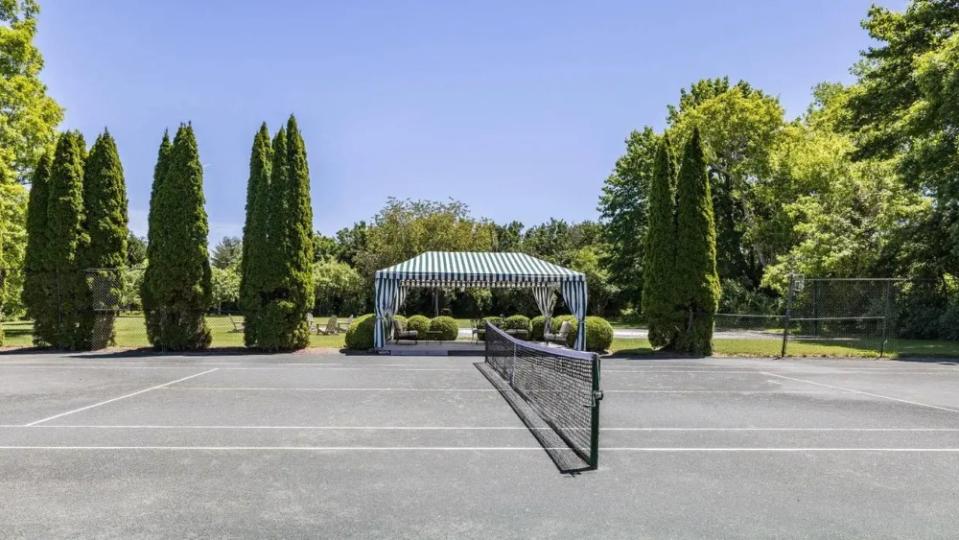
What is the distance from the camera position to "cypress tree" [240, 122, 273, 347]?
20.4 meters

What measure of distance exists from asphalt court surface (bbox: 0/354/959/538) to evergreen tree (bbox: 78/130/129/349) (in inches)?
359

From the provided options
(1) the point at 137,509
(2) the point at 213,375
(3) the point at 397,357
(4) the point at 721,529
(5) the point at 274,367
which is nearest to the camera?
(4) the point at 721,529

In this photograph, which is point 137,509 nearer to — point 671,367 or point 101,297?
point 671,367

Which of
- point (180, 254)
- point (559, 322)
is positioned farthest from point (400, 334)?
point (180, 254)

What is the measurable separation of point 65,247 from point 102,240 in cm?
105

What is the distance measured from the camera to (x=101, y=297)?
20.2m

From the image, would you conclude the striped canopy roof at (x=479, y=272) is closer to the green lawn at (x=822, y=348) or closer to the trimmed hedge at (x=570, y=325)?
the trimmed hedge at (x=570, y=325)

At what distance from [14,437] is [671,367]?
1367 centimetres

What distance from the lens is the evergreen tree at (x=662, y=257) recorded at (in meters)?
20.4

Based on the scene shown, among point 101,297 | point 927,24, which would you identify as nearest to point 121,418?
point 101,297

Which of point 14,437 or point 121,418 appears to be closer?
point 14,437

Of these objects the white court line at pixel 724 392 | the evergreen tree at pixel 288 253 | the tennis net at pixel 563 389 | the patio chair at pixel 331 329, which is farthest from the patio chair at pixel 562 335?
the patio chair at pixel 331 329

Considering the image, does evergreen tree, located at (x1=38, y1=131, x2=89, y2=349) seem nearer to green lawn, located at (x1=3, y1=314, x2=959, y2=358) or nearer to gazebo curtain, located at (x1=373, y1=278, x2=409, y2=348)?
green lawn, located at (x1=3, y1=314, x2=959, y2=358)

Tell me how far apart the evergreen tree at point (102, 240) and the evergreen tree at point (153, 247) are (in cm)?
102
